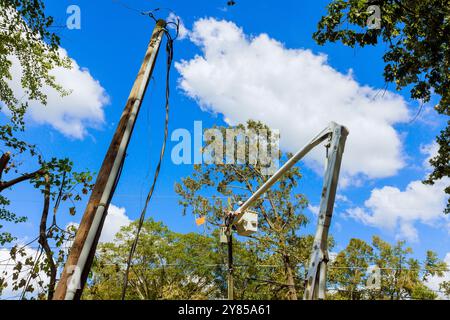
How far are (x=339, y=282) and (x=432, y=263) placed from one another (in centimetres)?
1052

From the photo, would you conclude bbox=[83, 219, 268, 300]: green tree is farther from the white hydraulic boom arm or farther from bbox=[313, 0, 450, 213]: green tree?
the white hydraulic boom arm

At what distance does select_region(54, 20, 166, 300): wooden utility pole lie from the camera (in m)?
3.05

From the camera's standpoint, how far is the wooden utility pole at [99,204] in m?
3.05

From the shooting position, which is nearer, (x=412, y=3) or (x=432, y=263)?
(x=412, y=3)

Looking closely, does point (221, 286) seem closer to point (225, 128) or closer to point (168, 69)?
point (225, 128)

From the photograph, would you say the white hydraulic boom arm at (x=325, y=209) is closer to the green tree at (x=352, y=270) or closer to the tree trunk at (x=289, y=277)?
the tree trunk at (x=289, y=277)

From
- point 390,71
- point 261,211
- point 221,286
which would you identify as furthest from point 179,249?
point 390,71

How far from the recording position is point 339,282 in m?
27.3

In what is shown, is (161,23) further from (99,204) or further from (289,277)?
(289,277)

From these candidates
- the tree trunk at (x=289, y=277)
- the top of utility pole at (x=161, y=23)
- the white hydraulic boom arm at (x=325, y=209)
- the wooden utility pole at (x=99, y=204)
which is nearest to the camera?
the white hydraulic boom arm at (x=325, y=209)

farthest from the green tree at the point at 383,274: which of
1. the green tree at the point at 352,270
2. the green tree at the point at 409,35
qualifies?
the green tree at the point at 409,35

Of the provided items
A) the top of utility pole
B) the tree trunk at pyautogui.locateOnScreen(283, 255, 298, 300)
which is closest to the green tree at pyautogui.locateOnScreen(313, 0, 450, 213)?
the top of utility pole

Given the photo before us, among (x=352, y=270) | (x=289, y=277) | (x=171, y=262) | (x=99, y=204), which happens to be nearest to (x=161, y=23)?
(x=99, y=204)

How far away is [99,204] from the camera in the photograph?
3.26 meters
